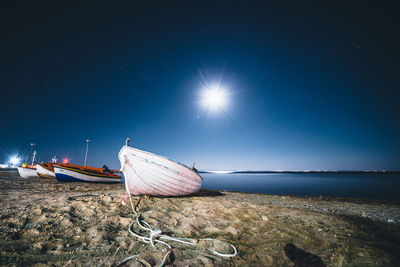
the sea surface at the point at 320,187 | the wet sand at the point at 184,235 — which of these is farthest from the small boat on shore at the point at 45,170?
the sea surface at the point at 320,187

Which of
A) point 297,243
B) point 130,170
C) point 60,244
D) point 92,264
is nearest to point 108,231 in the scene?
point 60,244

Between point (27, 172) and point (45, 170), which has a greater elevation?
point (45, 170)

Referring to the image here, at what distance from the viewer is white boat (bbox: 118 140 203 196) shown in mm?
6297

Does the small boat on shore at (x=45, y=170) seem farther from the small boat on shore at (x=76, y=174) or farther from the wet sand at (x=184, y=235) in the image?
the wet sand at (x=184, y=235)

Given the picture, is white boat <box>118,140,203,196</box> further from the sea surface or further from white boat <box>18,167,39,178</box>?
white boat <box>18,167,39,178</box>

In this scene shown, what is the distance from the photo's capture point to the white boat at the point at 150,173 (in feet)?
20.7

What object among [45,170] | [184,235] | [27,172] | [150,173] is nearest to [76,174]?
[45,170]

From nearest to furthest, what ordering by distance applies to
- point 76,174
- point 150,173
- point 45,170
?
point 150,173 → point 76,174 → point 45,170

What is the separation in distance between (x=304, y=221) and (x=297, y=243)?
1981 millimetres

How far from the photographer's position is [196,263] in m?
2.70

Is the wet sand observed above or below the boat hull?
below

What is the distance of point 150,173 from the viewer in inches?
259

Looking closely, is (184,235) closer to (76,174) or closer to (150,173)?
(150,173)

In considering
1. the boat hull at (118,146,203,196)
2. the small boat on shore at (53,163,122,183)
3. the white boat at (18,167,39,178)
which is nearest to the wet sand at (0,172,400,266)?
the boat hull at (118,146,203,196)
